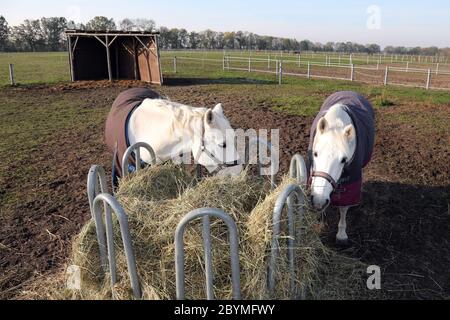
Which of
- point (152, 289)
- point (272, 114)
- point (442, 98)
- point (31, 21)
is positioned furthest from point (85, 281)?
point (31, 21)

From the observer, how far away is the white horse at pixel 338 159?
2828 mm

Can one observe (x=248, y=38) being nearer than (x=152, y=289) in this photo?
No

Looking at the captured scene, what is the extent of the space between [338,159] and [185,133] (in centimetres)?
131

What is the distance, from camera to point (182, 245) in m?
1.95

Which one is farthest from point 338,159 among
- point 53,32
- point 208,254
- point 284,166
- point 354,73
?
point 53,32

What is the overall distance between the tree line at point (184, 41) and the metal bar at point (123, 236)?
48.3 metres

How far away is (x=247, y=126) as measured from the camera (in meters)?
7.82

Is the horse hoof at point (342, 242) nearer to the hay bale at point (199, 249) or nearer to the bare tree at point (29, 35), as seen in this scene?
the hay bale at point (199, 249)

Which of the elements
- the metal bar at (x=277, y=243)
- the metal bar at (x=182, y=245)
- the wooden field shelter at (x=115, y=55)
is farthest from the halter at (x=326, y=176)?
the wooden field shelter at (x=115, y=55)

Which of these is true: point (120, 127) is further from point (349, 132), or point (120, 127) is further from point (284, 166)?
point (284, 166)

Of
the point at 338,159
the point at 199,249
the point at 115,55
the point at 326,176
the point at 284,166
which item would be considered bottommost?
the point at 284,166

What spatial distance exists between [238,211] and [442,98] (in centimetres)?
1125
